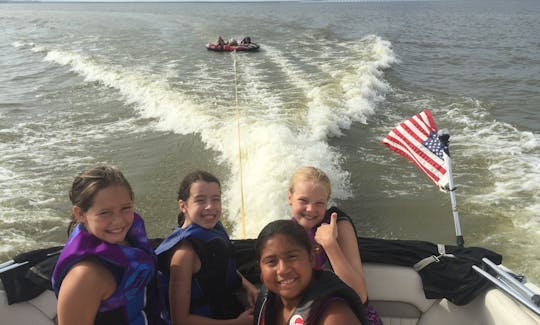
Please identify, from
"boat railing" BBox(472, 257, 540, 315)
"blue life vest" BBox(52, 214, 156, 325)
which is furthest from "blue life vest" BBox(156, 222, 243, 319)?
"boat railing" BBox(472, 257, 540, 315)

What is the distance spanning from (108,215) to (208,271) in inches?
28.9

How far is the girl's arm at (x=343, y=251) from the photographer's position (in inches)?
89.0

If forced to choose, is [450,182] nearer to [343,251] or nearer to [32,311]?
[343,251]

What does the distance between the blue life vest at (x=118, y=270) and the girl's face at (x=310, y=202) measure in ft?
2.77

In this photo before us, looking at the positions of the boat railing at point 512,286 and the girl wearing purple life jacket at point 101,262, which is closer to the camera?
the girl wearing purple life jacket at point 101,262

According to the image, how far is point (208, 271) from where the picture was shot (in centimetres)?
248

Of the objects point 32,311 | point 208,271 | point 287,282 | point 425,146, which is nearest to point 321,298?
point 287,282

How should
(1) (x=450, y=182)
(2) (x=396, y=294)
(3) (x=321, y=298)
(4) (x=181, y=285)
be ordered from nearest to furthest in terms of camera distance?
1. (3) (x=321, y=298)
2. (4) (x=181, y=285)
3. (2) (x=396, y=294)
4. (1) (x=450, y=182)

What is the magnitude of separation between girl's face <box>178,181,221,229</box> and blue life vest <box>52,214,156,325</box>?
415mm

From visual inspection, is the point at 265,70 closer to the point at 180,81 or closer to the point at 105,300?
the point at 180,81

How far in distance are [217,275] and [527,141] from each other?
321 inches

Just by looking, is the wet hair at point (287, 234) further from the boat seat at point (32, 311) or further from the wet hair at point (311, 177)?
the boat seat at point (32, 311)

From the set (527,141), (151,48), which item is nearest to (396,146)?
(527,141)

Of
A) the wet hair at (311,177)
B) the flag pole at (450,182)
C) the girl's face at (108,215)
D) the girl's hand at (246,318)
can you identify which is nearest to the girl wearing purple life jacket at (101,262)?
the girl's face at (108,215)
